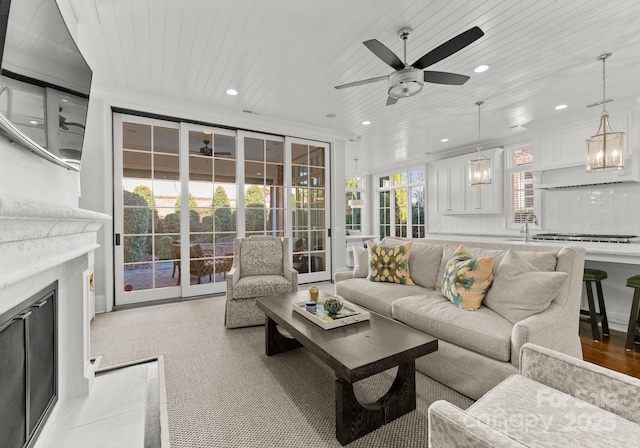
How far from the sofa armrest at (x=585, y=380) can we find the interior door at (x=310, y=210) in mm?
4022

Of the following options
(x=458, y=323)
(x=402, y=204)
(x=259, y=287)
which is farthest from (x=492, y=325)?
(x=402, y=204)

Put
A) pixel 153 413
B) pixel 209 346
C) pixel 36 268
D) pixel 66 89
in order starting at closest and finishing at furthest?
pixel 36 268 < pixel 66 89 < pixel 153 413 < pixel 209 346

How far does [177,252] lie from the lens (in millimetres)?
4223

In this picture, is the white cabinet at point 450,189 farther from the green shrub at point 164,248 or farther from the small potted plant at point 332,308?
the green shrub at point 164,248

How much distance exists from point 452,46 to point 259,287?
2.66 m

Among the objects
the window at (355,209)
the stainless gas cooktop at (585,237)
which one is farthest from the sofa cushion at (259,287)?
the window at (355,209)

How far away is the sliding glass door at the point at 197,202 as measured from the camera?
3.98 m

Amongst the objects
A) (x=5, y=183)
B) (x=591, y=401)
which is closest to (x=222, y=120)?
(x=5, y=183)

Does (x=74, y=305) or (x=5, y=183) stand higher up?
(x=5, y=183)

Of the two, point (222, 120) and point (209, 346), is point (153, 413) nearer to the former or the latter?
point (209, 346)

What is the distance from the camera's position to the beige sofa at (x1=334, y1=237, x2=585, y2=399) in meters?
1.79

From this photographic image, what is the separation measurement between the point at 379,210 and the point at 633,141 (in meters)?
5.64

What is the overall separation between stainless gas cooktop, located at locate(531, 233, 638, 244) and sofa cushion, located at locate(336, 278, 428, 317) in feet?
9.98

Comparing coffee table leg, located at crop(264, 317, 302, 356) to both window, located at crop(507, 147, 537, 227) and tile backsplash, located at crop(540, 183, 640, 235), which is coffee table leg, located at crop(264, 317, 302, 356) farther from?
window, located at crop(507, 147, 537, 227)
